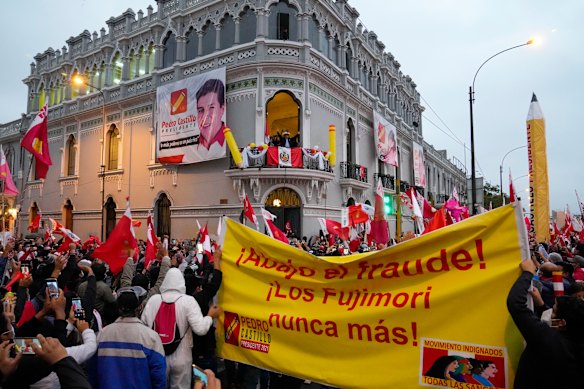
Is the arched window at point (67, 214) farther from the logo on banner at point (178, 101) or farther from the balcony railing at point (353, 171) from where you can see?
the balcony railing at point (353, 171)

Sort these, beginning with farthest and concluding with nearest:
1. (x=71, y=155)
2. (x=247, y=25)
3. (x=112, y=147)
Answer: (x=71, y=155) → (x=112, y=147) → (x=247, y=25)

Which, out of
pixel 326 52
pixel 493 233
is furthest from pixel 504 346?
pixel 326 52

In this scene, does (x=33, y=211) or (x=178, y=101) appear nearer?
(x=178, y=101)

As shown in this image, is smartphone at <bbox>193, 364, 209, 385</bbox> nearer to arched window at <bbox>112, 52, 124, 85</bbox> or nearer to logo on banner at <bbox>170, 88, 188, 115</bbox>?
logo on banner at <bbox>170, 88, 188, 115</bbox>

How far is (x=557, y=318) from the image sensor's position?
9.10 ft

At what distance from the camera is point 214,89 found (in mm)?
20453

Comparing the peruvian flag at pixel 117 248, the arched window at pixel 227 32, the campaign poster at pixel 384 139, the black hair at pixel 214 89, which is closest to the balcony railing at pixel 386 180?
the campaign poster at pixel 384 139

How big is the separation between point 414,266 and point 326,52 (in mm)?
21358

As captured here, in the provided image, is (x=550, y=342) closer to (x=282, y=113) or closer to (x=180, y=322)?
(x=180, y=322)

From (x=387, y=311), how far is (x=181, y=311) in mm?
1955

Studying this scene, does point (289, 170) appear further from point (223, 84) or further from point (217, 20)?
Answer: point (217, 20)

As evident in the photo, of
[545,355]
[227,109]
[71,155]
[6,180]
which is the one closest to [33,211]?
[71,155]

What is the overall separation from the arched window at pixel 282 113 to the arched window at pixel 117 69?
1075 cm

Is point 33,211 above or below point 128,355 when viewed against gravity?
above
